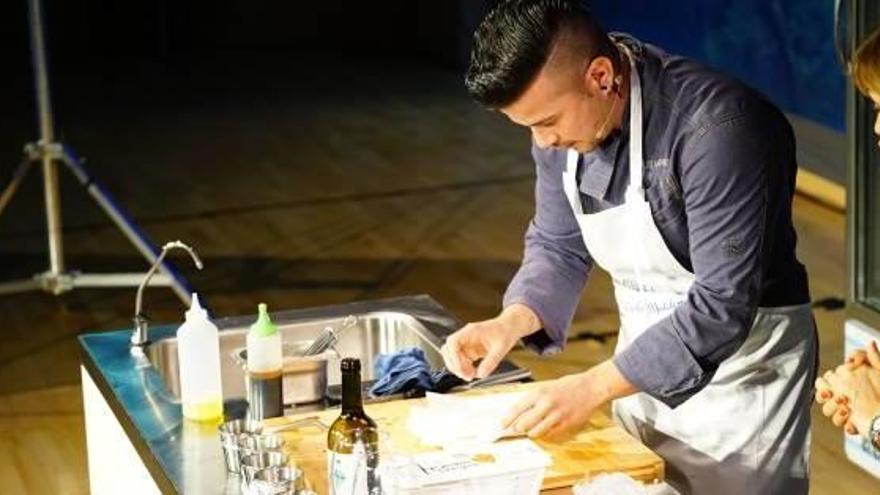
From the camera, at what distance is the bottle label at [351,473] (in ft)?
8.10

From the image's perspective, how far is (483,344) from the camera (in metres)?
3.00

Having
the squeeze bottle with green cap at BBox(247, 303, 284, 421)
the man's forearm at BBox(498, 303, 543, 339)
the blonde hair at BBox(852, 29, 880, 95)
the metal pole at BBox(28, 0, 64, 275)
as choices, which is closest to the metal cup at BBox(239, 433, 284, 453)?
the squeeze bottle with green cap at BBox(247, 303, 284, 421)

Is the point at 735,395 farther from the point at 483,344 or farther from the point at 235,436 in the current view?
the point at 235,436

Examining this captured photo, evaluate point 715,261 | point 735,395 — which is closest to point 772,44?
point 735,395

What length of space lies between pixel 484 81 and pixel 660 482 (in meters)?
0.68

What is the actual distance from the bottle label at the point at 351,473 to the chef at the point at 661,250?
33 cm

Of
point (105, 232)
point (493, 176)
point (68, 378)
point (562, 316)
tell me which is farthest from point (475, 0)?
point (562, 316)

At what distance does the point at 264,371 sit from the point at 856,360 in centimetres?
100

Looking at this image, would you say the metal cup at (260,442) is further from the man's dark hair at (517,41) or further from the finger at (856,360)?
the finger at (856,360)

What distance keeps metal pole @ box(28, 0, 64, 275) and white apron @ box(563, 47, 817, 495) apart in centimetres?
330

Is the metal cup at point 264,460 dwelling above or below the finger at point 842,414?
below

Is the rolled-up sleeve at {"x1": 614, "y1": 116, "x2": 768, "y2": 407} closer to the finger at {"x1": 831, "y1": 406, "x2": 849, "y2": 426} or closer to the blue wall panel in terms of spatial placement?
the finger at {"x1": 831, "y1": 406, "x2": 849, "y2": 426}

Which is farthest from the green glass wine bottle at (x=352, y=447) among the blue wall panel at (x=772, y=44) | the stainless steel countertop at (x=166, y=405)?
the blue wall panel at (x=772, y=44)

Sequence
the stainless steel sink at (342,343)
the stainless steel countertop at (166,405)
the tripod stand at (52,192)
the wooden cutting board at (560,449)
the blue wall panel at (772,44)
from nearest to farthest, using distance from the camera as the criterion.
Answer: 1. the wooden cutting board at (560,449)
2. the stainless steel countertop at (166,405)
3. the stainless steel sink at (342,343)
4. the tripod stand at (52,192)
5. the blue wall panel at (772,44)
